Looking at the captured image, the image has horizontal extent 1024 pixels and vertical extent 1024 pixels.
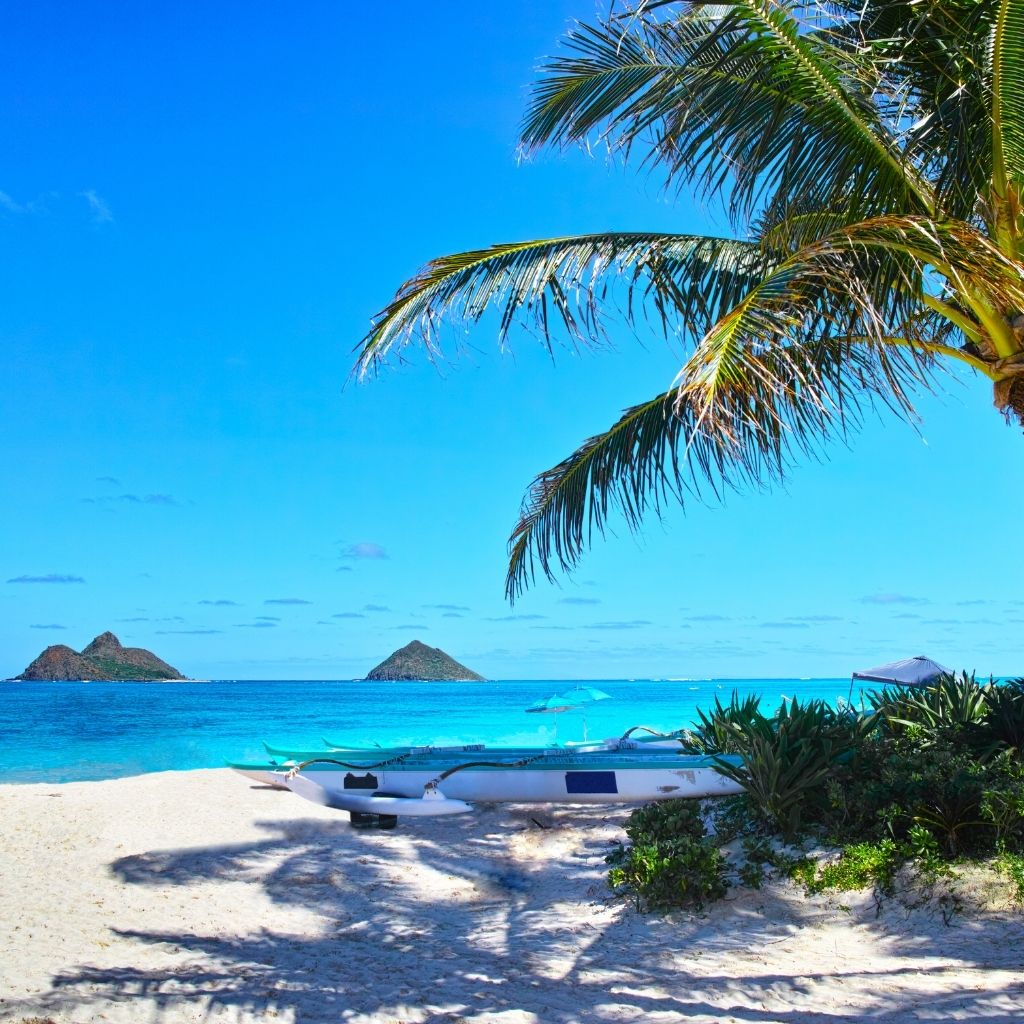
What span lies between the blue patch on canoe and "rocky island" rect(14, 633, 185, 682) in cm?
11163

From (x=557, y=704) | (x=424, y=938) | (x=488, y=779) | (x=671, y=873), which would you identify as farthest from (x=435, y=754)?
(x=557, y=704)

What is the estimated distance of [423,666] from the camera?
Answer: 111562mm

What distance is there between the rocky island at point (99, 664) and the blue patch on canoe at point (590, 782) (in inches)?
4395

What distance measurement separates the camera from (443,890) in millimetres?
6598

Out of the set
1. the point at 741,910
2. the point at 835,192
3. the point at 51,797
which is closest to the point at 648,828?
the point at 741,910

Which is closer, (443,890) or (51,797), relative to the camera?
(443,890)

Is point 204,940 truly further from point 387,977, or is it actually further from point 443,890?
point 443,890

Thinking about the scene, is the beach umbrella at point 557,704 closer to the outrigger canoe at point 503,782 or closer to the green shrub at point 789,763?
the outrigger canoe at point 503,782

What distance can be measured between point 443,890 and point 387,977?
1.95 meters

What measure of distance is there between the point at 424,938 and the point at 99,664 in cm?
11464

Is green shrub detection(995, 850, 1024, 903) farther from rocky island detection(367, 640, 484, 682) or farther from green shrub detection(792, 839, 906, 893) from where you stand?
rocky island detection(367, 640, 484, 682)

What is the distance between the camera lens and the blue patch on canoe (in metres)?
8.38

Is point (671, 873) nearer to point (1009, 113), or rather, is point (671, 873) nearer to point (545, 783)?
point (545, 783)

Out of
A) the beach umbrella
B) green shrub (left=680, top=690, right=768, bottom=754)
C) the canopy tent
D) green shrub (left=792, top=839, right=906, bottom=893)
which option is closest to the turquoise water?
the beach umbrella
